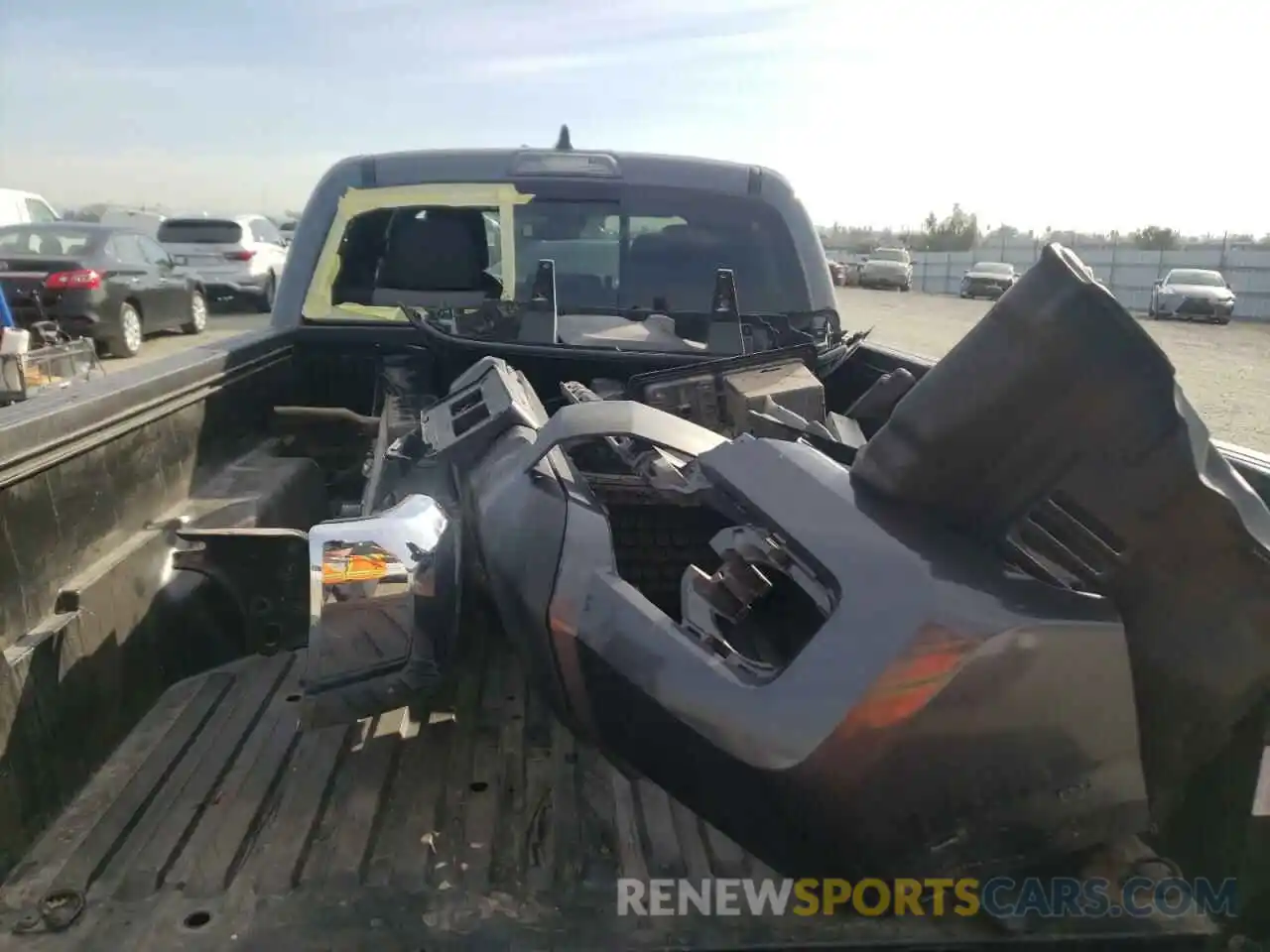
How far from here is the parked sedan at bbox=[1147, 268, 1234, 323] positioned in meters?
26.7

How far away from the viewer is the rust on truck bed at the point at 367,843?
1.59 m

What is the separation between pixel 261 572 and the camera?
2473mm

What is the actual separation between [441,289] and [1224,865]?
12.0 ft

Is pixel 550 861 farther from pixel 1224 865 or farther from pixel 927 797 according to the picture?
pixel 1224 865

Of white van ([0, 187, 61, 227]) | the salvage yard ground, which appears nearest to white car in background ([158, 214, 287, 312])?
the salvage yard ground

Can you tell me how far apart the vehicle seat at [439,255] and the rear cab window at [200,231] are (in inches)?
654

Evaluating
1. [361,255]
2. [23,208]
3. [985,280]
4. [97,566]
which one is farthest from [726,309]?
[985,280]

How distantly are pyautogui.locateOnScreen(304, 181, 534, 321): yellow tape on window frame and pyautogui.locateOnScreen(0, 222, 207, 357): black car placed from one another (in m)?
9.79

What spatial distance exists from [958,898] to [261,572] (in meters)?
1.71

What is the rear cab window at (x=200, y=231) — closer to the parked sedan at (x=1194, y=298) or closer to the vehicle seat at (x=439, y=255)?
the vehicle seat at (x=439, y=255)

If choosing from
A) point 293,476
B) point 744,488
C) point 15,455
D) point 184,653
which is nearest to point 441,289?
point 293,476

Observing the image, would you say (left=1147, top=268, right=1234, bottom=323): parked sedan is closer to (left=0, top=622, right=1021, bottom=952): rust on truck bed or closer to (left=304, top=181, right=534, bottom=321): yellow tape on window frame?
(left=304, top=181, right=534, bottom=321): yellow tape on window frame

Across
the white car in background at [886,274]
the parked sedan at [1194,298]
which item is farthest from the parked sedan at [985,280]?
the parked sedan at [1194,298]

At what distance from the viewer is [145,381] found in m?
2.67
